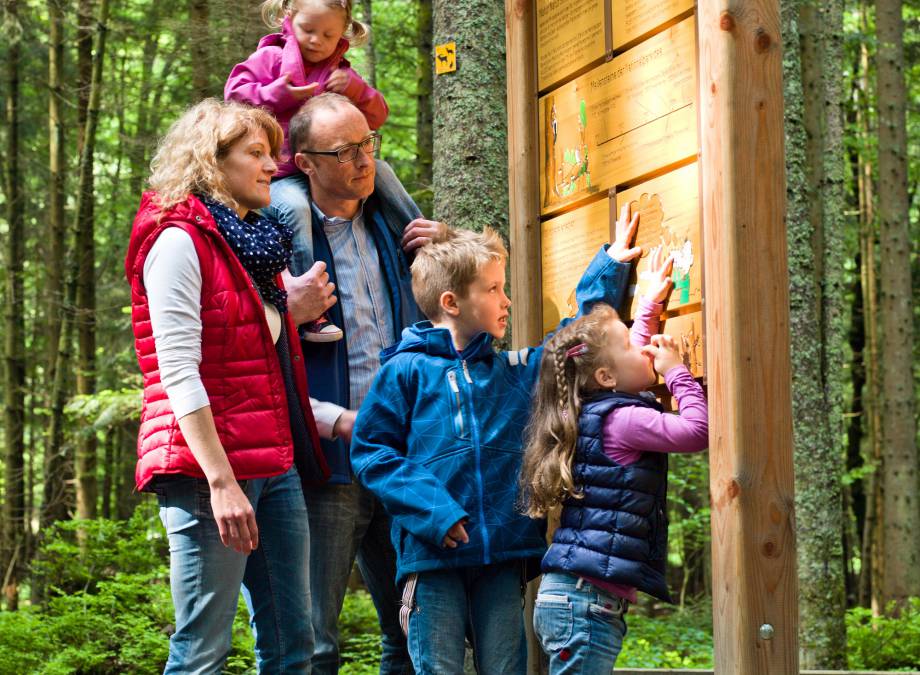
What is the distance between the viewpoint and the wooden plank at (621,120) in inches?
125

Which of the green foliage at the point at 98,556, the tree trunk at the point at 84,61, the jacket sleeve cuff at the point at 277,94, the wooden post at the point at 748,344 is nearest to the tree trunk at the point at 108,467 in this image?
the tree trunk at the point at 84,61

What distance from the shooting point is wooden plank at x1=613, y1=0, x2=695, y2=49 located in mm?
3240

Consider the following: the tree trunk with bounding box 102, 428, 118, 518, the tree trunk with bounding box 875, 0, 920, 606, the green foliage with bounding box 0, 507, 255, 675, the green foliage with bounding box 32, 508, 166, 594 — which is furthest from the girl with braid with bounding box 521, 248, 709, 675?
the tree trunk with bounding box 102, 428, 118, 518

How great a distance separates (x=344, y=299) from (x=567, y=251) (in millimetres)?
880

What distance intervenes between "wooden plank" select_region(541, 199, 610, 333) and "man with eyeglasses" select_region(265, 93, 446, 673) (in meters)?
0.50

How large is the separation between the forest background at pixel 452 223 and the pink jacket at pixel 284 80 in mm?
1531

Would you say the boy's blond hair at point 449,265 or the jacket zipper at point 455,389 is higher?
the boy's blond hair at point 449,265

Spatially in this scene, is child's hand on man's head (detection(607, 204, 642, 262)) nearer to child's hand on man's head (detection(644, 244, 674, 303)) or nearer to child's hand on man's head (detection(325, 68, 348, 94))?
child's hand on man's head (detection(644, 244, 674, 303))

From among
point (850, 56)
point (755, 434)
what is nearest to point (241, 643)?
point (755, 434)

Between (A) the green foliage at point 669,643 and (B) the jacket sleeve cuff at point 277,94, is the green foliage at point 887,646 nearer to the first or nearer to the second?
(A) the green foliage at point 669,643

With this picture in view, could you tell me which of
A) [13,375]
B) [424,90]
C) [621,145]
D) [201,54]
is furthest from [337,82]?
[13,375]

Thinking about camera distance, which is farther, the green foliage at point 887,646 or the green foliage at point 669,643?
the green foliage at point 669,643

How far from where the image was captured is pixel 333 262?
3.73 meters

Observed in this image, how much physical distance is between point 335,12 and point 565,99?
3.04ft
